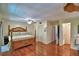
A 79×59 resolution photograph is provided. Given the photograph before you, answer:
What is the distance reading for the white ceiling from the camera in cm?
178

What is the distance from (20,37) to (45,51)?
465mm

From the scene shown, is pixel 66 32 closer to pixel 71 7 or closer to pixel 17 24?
pixel 71 7

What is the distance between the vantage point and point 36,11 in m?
1.80

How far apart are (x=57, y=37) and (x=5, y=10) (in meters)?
0.95

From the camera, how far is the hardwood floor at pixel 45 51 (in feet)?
5.86

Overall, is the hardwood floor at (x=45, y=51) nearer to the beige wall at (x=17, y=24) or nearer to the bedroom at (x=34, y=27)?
the bedroom at (x=34, y=27)

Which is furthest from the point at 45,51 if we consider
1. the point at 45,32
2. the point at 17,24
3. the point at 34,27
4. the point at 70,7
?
the point at 70,7

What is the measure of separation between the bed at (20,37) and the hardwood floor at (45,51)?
67 millimetres

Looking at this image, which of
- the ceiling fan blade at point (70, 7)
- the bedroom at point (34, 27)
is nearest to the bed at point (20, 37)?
the bedroom at point (34, 27)

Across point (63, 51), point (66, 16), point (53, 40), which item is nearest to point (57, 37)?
point (53, 40)

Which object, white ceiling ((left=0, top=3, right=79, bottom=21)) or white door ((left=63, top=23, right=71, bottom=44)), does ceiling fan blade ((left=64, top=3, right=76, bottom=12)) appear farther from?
white door ((left=63, top=23, right=71, bottom=44))

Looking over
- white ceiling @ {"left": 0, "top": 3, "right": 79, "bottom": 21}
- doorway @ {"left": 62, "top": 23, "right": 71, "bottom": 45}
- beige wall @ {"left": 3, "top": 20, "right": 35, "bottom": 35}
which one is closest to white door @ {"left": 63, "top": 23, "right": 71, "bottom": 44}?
doorway @ {"left": 62, "top": 23, "right": 71, "bottom": 45}

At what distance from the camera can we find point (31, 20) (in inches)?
72.8

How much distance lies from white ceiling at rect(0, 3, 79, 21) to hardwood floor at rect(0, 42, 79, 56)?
475 mm
